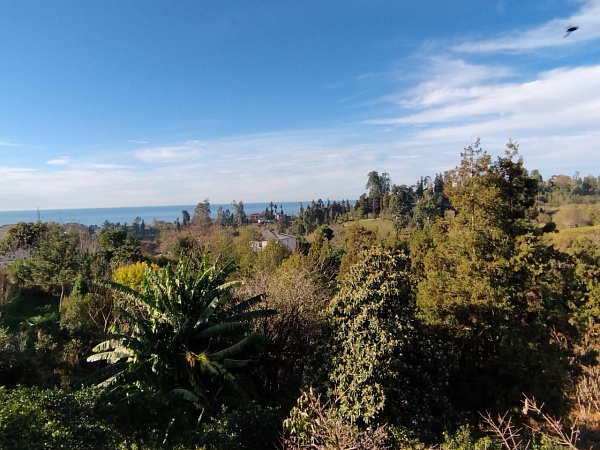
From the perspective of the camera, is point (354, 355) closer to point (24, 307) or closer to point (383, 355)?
point (383, 355)

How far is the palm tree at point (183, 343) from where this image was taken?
9.81 metres

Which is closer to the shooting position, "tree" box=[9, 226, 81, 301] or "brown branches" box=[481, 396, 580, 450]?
"brown branches" box=[481, 396, 580, 450]

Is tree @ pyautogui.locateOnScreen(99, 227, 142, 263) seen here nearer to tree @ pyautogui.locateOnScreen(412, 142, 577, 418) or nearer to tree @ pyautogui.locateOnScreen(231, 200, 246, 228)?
tree @ pyautogui.locateOnScreen(412, 142, 577, 418)

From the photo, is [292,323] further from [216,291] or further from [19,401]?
[19,401]

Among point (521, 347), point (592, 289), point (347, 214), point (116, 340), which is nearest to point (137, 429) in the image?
point (116, 340)

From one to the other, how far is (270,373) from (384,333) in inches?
222

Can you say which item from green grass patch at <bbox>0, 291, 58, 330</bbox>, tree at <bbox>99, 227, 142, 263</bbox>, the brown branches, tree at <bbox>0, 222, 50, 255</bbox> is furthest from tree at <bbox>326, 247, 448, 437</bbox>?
tree at <bbox>0, 222, 50, 255</bbox>

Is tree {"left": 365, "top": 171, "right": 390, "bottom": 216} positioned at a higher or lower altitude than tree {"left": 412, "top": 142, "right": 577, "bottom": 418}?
higher

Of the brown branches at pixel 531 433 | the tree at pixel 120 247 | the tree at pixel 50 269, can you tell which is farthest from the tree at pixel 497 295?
the tree at pixel 120 247

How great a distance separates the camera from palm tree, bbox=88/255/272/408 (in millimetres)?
9812

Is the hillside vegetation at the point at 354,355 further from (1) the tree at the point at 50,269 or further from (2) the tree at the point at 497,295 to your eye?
(1) the tree at the point at 50,269

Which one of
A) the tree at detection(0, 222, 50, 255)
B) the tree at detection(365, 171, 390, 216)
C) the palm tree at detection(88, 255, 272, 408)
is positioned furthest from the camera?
the tree at detection(365, 171, 390, 216)

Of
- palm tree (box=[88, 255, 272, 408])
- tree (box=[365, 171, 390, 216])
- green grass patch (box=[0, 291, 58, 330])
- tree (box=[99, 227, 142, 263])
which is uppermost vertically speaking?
tree (box=[365, 171, 390, 216])

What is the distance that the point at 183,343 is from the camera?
34.7ft
